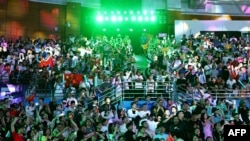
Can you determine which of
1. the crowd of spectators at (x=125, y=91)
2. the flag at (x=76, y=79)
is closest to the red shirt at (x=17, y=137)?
the crowd of spectators at (x=125, y=91)

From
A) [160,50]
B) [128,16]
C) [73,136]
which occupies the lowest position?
[73,136]

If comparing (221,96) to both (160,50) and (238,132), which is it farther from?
(238,132)

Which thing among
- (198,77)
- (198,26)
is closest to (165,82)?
(198,77)

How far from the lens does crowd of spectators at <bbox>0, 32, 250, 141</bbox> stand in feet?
40.2

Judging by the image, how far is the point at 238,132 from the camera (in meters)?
6.70

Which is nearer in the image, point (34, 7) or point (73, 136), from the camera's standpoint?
point (73, 136)

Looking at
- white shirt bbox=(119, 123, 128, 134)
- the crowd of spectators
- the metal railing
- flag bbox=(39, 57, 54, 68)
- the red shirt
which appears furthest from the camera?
flag bbox=(39, 57, 54, 68)

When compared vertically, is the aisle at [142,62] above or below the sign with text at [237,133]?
above

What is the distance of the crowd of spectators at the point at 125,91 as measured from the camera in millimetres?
12258

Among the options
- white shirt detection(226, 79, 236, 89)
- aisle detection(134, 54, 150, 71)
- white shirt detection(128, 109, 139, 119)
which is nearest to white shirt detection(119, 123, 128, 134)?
white shirt detection(128, 109, 139, 119)

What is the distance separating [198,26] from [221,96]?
1461 cm

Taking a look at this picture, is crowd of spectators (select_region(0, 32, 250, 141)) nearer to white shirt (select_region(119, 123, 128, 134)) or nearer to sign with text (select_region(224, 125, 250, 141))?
white shirt (select_region(119, 123, 128, 134))

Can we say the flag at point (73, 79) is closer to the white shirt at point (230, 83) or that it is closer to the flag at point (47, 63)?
the flag at point (47, 63)

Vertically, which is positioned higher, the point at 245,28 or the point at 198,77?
the point at 245,28
